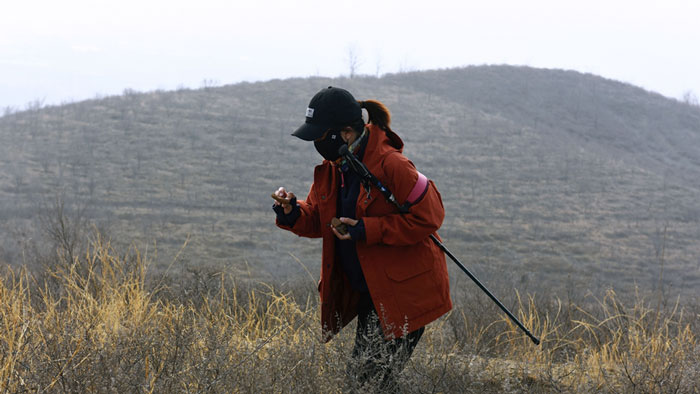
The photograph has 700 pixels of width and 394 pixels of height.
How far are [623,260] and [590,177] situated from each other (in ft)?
36.0

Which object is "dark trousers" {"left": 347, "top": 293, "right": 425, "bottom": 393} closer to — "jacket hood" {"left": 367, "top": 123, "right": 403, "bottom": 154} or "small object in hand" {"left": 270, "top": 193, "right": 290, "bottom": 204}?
"small object in hand" {"left": 270, "top": 193, "right": 290, "bottom": 204}

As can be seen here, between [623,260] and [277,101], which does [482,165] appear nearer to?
[623,260]

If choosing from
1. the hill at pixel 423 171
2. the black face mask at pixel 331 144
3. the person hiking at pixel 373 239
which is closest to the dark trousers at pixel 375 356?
the person hiking at pixel 373 239

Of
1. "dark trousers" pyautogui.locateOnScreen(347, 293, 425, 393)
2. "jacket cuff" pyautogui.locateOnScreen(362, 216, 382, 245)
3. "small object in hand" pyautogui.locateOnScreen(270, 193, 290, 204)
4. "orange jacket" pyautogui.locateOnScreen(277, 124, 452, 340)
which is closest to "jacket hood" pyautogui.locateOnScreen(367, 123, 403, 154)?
"orange jacket" pyautogui.locateOnScreen(277, 124, 452, 340)

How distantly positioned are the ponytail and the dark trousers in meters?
0.93

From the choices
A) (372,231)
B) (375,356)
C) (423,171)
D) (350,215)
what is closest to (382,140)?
(350,215)

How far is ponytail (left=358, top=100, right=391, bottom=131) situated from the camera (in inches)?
132

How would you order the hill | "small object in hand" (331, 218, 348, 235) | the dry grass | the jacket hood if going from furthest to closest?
the hill < the jacket hood < "small object in hand" (331, 218, 348, 235) < the dry grass

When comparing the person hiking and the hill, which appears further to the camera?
the hill

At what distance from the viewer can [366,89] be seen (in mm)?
42625

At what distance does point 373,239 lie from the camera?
307 centimetres

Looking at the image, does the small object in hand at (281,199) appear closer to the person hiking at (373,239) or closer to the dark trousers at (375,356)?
the person hiking at (373,239)

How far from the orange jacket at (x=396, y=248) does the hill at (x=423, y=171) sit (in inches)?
280

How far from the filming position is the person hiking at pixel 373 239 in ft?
10.2
